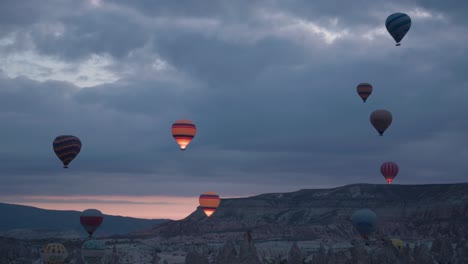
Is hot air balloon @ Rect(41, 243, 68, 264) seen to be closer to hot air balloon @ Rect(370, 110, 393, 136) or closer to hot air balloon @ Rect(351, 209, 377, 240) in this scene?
hot air balloon @ Rect(351, 209, 377, 240)

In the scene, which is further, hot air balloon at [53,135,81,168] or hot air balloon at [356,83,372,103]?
hot air balloon at [356,83,372,103]

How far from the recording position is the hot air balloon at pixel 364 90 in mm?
99250

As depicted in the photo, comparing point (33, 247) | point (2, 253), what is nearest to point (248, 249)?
point (2, 253)

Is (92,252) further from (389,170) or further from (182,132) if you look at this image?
(389,170)

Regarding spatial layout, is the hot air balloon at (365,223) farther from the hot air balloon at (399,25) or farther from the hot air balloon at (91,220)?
the hot air balloon at (91,220)

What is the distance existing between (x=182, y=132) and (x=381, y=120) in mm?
26900

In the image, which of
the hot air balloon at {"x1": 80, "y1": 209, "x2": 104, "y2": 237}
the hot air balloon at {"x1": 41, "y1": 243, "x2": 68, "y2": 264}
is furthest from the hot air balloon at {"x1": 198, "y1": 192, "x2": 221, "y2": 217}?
the hot air balloon at {"x1": 41, "y1": 243, "x2": 68, "y2": 264}

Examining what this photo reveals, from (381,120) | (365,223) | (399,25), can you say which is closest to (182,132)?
(381,120)

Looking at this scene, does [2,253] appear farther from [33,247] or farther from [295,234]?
[295,234]

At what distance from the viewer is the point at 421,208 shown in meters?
196

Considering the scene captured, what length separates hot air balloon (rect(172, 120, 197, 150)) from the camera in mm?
88812

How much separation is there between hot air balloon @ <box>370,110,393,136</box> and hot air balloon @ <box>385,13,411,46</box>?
11159 millimetres

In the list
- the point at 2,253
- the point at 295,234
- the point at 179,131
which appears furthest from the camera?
the point at 295,234

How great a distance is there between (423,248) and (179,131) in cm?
3633
